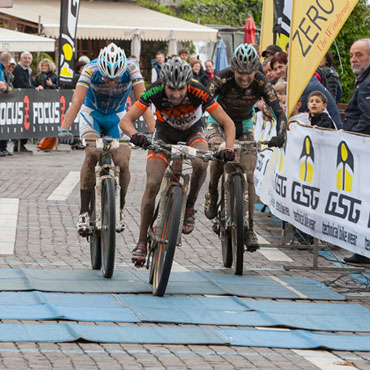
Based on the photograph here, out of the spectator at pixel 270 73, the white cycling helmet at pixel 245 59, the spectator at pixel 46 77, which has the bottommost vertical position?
the spectator at pixel 46 77

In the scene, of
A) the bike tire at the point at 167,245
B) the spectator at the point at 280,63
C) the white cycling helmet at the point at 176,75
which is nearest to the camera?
the bike tire at the point at 167,245

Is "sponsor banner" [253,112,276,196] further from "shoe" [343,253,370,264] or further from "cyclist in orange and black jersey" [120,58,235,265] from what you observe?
"cyclist in orange and black jersey" [120,58,235,265]

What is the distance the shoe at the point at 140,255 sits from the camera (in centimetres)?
908

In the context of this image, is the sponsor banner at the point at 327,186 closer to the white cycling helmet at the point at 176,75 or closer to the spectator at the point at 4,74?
the white cycling helmet at the point at 176,75

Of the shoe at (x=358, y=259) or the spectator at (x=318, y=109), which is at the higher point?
the spectator at (x=318, y=109)

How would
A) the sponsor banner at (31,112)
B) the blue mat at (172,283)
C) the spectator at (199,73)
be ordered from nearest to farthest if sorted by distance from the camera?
the blue mat at (172,283) < the sponsor banner at (31,112) < the spectator at (199,73)

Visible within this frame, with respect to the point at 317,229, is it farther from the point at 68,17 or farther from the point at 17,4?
the point at 17,4

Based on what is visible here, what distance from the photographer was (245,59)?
964 cm

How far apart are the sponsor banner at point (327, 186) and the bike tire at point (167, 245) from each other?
5.31 feet

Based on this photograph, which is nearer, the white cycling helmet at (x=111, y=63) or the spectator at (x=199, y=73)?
the white cycling helmet at (x=111, y=63)

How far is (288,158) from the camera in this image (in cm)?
1145

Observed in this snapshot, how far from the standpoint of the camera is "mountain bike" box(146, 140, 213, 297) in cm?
826

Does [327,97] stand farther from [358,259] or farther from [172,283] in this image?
[172,283]

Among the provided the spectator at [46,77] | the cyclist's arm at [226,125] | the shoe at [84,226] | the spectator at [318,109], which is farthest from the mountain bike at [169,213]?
the spectator at [46,77]
